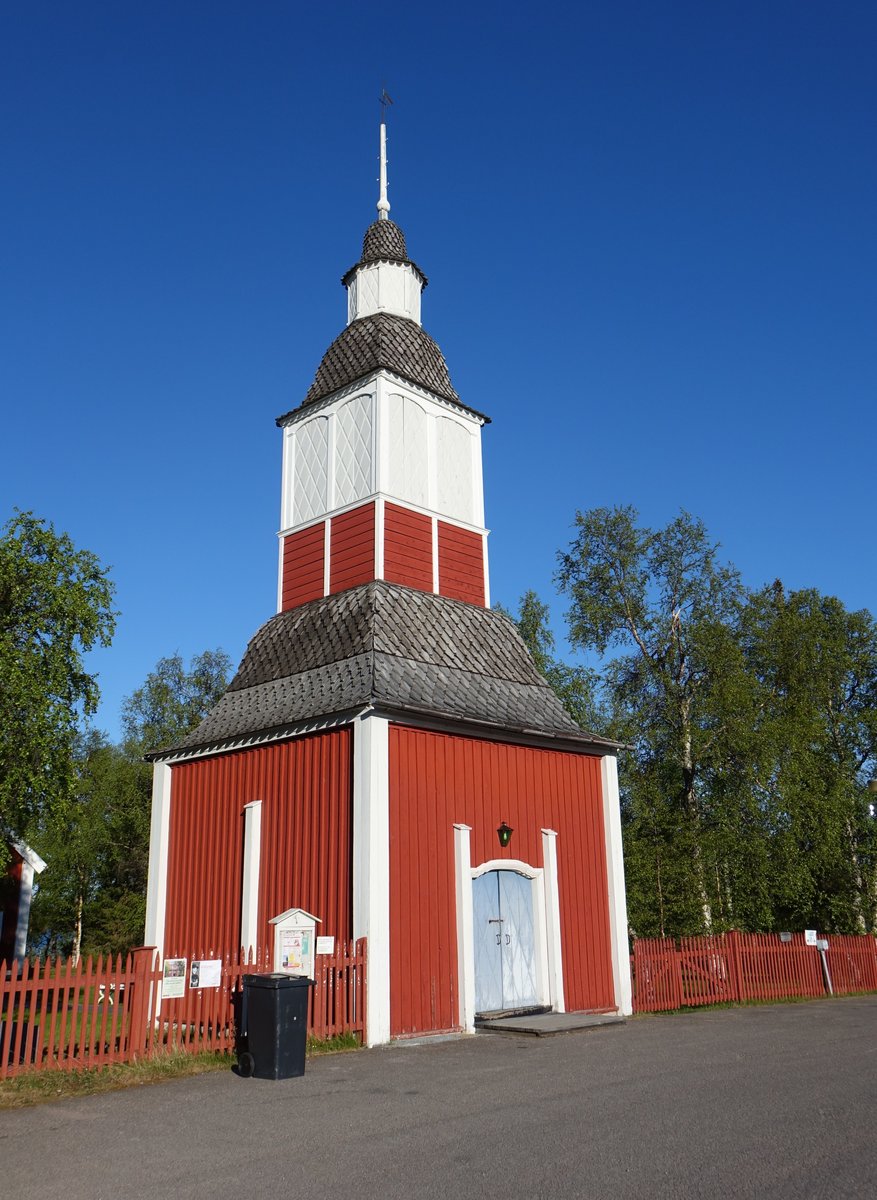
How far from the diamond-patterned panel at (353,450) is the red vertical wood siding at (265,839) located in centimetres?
575

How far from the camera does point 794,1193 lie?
575 cm

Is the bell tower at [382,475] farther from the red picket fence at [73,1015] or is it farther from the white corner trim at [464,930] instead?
the red picket fence at [73,1015]

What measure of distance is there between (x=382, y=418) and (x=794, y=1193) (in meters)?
16.0

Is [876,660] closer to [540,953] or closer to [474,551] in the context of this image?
[474,551]

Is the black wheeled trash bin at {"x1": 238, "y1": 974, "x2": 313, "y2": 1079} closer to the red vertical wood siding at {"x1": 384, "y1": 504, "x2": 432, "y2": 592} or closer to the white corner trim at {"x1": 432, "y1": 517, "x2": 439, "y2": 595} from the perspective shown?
the red vertical wood siding at {"x1": 384, "y1": 504, "x2": 432, "y2": 592}

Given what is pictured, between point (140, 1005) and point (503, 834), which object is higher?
point (503, 834)

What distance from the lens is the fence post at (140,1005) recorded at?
1098cm

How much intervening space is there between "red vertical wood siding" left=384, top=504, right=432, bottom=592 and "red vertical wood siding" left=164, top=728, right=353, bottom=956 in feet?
14.1

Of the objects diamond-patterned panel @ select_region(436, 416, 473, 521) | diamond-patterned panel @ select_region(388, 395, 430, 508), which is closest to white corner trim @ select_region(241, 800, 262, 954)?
diamond-patterned panel @ select_region(388, 395, 430, 508)

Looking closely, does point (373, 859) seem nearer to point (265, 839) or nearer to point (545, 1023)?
point (265, 839)

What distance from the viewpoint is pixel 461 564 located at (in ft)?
66.2

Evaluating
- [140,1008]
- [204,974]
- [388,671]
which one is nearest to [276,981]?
[204,974]

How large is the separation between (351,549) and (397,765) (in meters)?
5.64

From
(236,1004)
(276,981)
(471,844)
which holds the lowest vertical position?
(236,1004)
